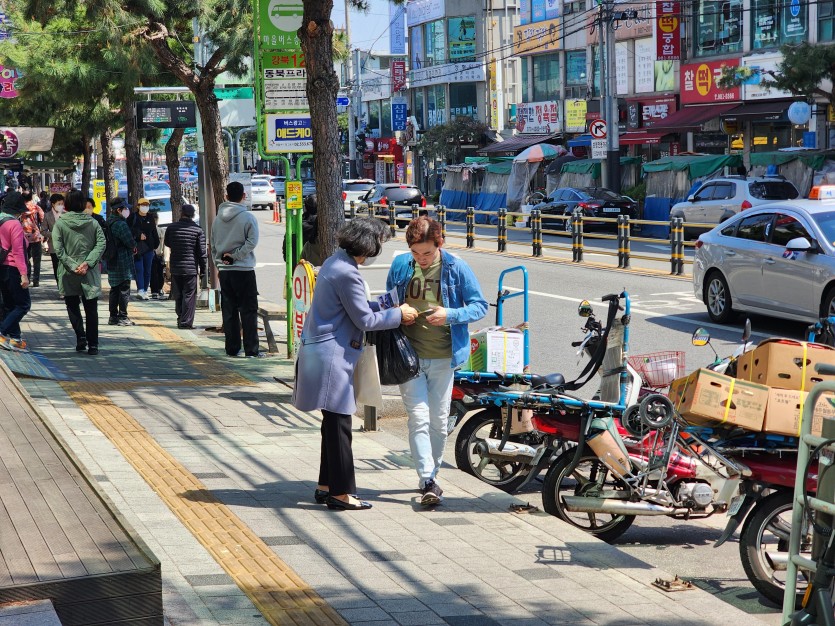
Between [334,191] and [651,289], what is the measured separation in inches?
381

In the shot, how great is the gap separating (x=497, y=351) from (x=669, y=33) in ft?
117

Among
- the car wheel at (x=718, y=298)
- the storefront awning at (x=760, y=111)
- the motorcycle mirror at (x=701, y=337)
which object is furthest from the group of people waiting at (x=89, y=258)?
the storefront awning at (x=760, y=111)

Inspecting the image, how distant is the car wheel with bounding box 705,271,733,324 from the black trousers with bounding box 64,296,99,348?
7.83 meters

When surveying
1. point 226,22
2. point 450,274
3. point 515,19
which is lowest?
point 450,274

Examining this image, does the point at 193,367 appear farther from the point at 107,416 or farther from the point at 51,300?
the point at 51,300

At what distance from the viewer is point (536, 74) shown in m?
56.4

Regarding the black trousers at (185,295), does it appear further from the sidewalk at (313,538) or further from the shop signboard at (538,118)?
the shop signboard at (538,118)

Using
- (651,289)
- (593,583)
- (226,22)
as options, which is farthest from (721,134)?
(593,583)

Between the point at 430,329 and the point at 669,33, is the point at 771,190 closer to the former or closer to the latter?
the point at 669,33

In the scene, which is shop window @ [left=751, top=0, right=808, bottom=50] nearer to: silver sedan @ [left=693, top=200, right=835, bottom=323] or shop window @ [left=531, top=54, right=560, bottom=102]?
shop window @ [left=531, top=54, right=560, bottom=102]

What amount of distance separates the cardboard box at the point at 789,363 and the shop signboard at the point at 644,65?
40.5m

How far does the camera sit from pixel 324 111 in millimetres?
10898

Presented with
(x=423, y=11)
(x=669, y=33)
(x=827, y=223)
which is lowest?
(x=827, y=223)

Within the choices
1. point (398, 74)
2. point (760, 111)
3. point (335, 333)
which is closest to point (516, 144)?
point (760, 111)
